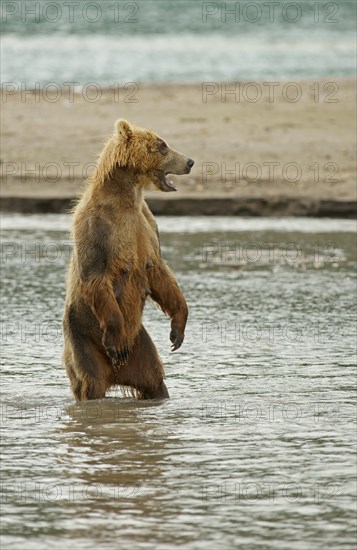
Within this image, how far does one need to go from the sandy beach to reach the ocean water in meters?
5.13

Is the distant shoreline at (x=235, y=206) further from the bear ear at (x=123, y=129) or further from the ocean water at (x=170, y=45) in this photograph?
the ocean water at (x=170, y=45)

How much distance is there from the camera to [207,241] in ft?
44.3

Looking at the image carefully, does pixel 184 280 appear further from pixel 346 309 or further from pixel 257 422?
pixel 257 422

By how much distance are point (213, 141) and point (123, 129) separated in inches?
397

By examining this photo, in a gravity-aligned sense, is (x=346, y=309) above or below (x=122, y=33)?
below

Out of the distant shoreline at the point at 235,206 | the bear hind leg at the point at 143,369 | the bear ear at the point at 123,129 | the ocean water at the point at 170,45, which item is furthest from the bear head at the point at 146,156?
the ocean water at the point at 170,45

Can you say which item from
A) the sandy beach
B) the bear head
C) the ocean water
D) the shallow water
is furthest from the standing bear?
the ocean water

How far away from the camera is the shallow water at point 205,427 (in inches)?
231

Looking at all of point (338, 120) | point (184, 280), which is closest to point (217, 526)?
point (184, 280)

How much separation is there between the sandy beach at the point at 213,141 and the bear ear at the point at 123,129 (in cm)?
698

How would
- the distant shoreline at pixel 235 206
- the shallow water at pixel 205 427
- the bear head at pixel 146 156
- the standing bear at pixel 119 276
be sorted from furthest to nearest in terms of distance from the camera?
the distant shoreline at pixel 235 206 → the bear head at pixel 146 156 → the standing bear at pixel 119 276 → the shallow water at pixel 205 427

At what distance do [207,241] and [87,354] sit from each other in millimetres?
5920

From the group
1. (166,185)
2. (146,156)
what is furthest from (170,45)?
(146,156)

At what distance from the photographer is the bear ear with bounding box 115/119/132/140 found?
766 cm
